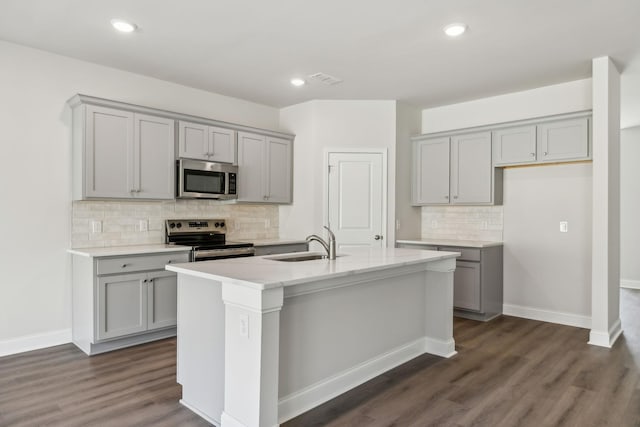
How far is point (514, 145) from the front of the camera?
4746 mm

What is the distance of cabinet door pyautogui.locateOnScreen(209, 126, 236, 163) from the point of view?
4.65 meters

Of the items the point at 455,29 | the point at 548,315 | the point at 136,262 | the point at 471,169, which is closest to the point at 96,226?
the point at 136,262

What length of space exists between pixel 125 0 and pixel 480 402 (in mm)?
3521

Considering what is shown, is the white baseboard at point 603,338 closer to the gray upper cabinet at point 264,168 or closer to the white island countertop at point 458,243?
the white island countertop at point 458,243

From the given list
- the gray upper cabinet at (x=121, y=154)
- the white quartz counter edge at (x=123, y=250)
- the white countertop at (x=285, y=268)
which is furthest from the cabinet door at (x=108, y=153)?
the white countertop at (x=285, y=268)

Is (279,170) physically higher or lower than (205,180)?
higher

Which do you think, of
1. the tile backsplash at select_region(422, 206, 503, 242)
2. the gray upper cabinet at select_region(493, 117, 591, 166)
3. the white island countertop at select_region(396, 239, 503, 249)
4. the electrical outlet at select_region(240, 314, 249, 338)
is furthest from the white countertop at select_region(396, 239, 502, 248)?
the electrical outlet at select_region(240, 314, 249, 338)

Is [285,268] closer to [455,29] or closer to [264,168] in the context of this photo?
[455,29]

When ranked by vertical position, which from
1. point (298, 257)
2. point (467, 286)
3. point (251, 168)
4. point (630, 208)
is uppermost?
point (251, 168)

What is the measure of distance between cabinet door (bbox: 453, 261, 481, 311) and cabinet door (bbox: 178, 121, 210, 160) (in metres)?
3.12

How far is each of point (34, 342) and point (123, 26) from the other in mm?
2766

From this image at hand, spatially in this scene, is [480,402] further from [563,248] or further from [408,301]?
[563,248]

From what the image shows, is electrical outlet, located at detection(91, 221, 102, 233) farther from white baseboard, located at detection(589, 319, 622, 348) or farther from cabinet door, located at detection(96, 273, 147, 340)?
white baseboard, located at detection(589, 319, 622, 348)

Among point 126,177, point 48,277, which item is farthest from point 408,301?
point 48,277
